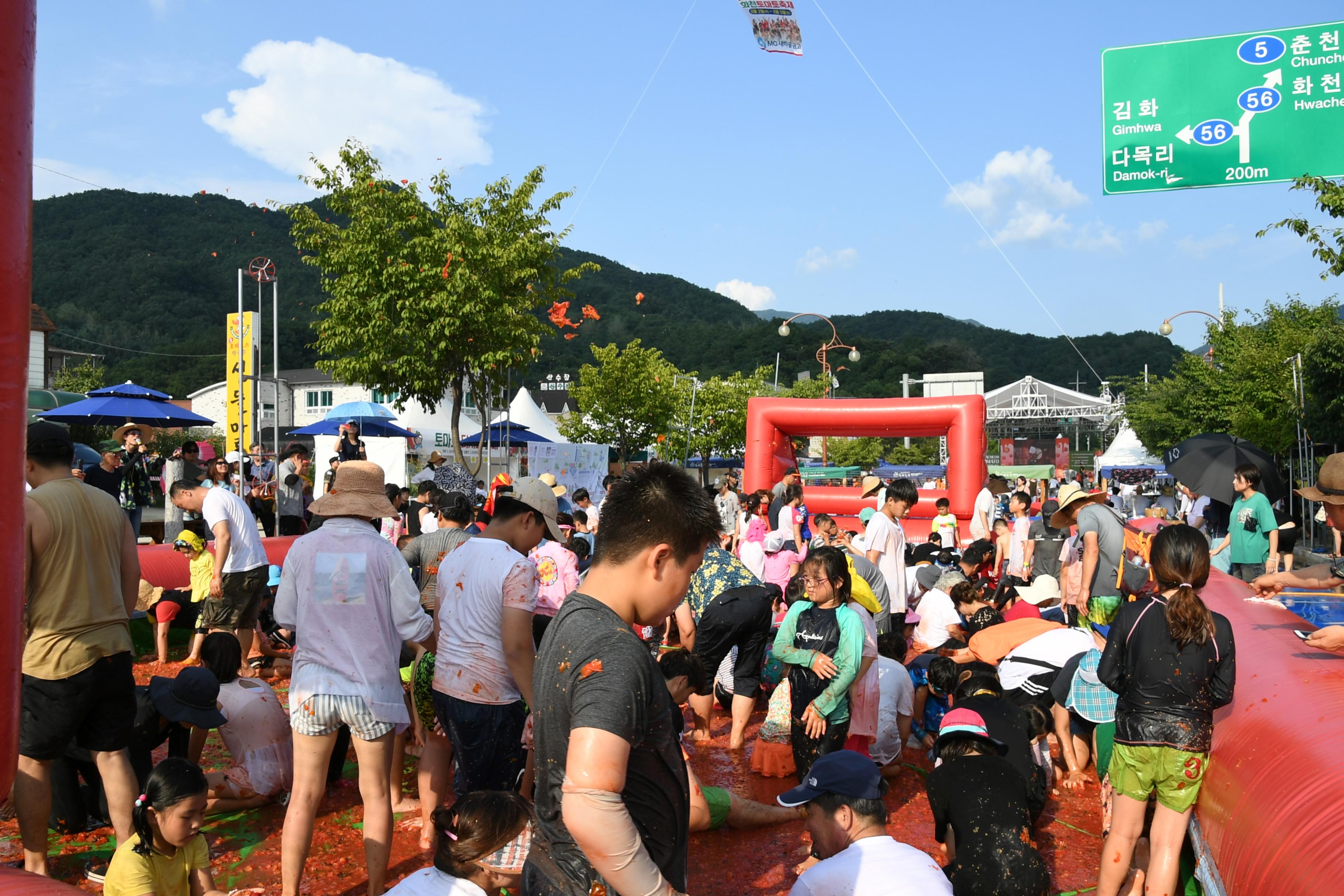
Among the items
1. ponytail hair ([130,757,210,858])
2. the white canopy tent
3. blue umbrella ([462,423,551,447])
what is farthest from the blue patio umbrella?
the white canopy tent

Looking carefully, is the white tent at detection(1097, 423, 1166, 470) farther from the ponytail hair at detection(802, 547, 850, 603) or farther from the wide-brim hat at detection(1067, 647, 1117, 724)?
the ponytail hair at detection(802, 547, 850, 603)

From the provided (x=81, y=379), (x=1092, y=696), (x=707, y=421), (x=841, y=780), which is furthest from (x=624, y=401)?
(x=841, y=780)

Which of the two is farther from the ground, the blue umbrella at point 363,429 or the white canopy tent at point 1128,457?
the blue umbrella at point 363,429

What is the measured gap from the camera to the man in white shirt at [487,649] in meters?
3.53

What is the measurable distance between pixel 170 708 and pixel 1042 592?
6.80 meters

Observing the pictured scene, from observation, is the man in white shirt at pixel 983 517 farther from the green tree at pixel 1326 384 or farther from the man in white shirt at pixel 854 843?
the man in white shirt at pixel 854 843

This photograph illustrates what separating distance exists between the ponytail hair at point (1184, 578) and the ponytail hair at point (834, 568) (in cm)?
155

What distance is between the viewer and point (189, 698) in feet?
13.9

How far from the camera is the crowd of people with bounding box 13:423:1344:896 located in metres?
1.85

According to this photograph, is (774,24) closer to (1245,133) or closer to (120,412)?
(1245,133)

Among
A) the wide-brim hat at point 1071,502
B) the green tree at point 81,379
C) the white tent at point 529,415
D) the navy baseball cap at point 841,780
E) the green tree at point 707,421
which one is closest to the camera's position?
the navy baseball cap at point 841,780

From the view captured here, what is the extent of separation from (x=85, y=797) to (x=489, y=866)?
2772mm

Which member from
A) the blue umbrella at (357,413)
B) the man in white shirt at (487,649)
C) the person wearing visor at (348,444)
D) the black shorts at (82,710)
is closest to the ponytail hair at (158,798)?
the black shorts at (82,710)

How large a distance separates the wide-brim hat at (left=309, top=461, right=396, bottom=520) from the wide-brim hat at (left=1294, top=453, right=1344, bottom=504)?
371cm
